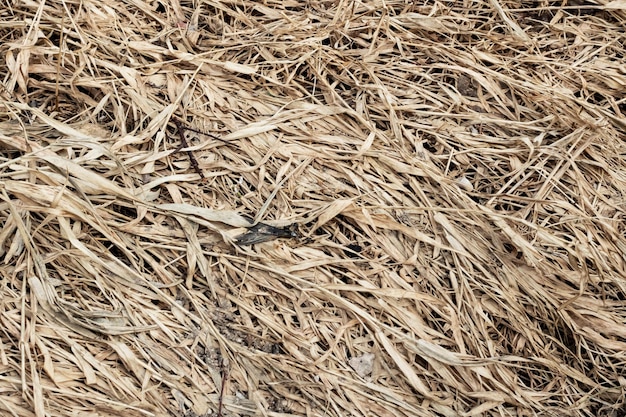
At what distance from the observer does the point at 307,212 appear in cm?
171

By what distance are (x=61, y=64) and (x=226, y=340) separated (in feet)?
2.75

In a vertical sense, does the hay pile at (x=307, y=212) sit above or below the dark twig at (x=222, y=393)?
above

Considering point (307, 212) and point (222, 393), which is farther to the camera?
point (307, 212)

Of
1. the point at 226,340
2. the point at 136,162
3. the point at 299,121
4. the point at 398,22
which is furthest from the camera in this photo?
the point at 398,22

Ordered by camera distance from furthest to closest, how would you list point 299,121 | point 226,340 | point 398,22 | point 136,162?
point 398,22
point 299,121
point 136,162
point 226,340

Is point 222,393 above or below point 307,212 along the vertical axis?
below

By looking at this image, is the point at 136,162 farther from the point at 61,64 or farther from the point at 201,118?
the point at 61,64

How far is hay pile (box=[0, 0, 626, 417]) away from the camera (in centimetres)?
155

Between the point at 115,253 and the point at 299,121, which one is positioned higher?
the point at 299,121

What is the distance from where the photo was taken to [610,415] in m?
1.62

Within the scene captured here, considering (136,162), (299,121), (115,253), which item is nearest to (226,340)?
(115,253)

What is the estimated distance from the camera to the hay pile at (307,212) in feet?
5.10

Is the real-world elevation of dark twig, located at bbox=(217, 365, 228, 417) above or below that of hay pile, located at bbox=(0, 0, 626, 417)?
below

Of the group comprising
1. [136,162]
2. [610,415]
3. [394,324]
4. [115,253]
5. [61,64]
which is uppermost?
[61,64]
